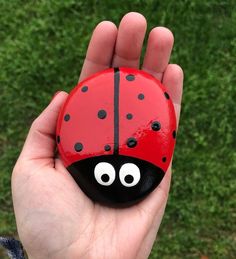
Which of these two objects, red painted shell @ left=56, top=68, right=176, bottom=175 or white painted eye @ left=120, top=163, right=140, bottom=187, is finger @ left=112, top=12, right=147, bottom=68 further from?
white painted eye @ left=120, top=163, right=140, bottom=187

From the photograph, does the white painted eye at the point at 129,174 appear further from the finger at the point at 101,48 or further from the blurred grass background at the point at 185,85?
the blurred grass background at the point at 185,85

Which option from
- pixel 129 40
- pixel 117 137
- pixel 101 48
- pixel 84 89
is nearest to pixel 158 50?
pixel 129 40

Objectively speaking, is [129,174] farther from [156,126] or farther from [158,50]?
[158,50]

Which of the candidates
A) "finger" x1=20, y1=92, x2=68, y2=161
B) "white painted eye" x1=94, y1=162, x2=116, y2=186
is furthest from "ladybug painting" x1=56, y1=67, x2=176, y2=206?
"finger" x1=20, y1=92, x2=68, y2=161

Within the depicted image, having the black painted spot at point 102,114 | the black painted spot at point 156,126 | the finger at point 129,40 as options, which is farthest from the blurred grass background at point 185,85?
the black painted spot at point 102,114

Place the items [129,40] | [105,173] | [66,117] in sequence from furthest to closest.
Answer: [129,40] < [66,117] < [105,173]

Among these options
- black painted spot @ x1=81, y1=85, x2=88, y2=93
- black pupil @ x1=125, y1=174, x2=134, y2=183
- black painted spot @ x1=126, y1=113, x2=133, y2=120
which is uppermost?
black painted spot @ x1=81, y1=85, x2=88, y2=93
